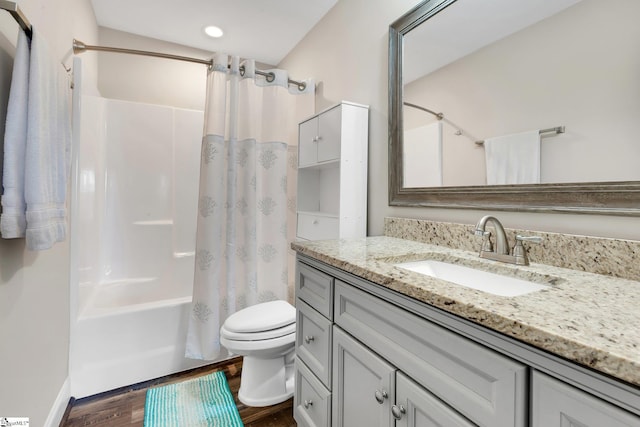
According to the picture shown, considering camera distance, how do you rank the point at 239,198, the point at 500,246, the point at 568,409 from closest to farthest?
the point at 568,409 < the point at 500,246 < the point at 239,198

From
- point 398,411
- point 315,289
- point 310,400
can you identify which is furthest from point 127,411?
point 398,411

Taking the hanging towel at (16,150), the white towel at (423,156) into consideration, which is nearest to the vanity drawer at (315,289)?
the white towel at (423,156)

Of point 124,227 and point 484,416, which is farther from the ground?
point 124,227

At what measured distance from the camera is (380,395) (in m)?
0.75

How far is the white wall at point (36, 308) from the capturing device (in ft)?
3.17

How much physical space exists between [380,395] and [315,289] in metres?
0.43

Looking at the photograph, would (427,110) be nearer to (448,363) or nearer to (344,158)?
(344,158)

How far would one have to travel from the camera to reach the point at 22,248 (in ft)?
3.56

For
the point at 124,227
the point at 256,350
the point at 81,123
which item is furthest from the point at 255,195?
Result: the point at 124,227

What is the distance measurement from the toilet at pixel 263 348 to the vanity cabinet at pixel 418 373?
0.36m

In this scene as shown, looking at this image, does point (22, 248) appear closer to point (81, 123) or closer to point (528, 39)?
point (81, 123)

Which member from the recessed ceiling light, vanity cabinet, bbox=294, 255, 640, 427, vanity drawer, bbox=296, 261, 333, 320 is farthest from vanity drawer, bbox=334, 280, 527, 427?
the recessed ceiling light

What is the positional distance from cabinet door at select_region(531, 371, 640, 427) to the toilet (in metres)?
1.24

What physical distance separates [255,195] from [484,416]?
1.72 m
